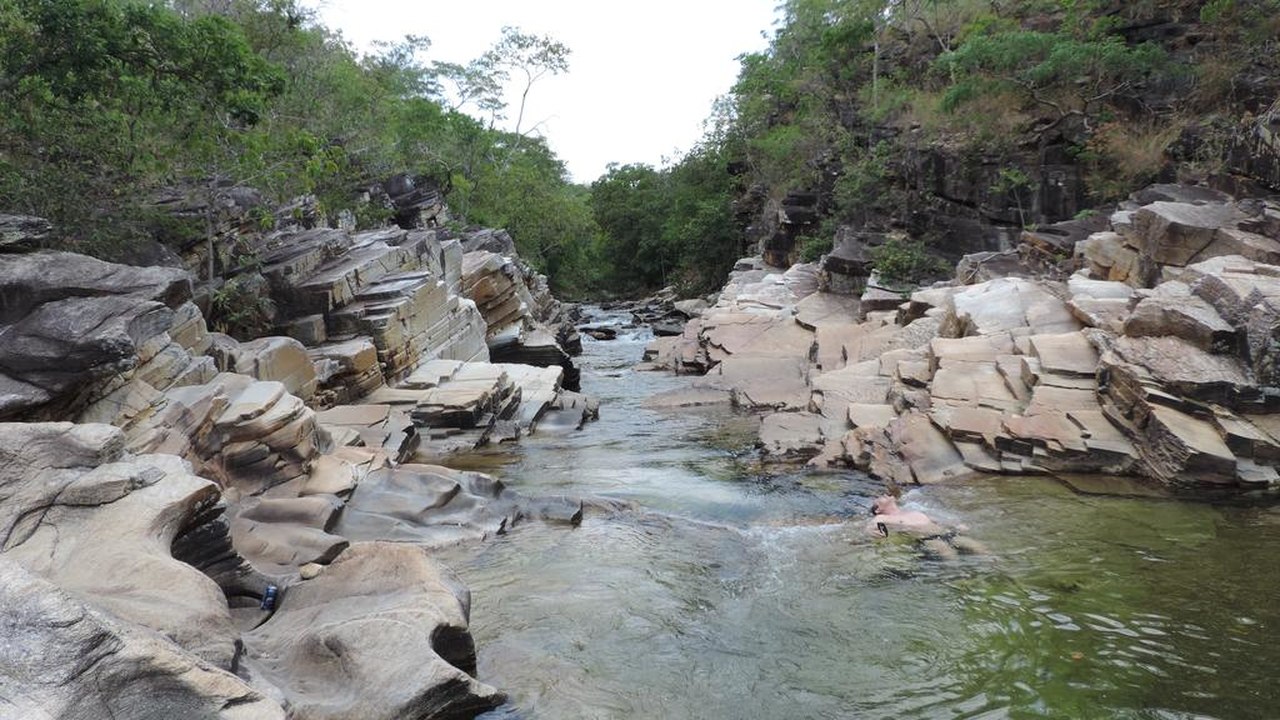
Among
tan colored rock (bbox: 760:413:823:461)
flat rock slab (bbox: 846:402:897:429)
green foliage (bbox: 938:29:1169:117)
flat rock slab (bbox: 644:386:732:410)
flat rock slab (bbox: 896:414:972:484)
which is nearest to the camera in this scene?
flat rock slab (bbox: 896:414:972:484)

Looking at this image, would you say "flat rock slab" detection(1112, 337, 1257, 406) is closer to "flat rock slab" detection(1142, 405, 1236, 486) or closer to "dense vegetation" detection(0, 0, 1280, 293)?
"flat rock slab" detection(1142, 405, 1236, 486)

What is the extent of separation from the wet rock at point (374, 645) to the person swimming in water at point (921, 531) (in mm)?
4357

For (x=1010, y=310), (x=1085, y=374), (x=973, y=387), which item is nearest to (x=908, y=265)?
(x=1010, y=310)

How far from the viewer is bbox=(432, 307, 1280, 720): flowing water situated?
17.4ft

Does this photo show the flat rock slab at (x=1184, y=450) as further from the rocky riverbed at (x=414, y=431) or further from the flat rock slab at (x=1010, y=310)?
the flat rock slab at (x=1010, y=310)

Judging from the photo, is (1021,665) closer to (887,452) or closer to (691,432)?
(887,452)

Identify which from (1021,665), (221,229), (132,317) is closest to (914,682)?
(1021,665)

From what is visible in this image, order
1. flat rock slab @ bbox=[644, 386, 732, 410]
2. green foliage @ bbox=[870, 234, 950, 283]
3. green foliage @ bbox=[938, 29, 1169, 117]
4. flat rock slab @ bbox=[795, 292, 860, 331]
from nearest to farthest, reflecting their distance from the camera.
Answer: flat rock slab @ bbox=[644, 386, 732, 410] → green foliage @ bbox=[938, 29, 1169, 117] → flat rock slab @ bbox=[795, 292, 860, 331] → green foliage @ bbox=[870, 234, 950, 283]

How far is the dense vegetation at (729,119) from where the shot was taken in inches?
476

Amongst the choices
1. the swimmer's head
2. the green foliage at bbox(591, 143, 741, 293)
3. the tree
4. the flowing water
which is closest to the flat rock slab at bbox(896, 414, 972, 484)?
the flowing water

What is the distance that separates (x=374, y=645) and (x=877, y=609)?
3.85 metres

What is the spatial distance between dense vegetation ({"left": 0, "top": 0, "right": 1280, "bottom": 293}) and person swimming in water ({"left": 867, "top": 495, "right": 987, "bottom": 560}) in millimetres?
11242

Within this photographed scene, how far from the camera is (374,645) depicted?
4844 millimetres

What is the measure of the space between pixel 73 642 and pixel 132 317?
628 cm
